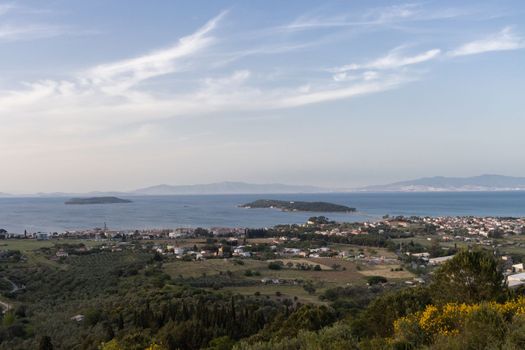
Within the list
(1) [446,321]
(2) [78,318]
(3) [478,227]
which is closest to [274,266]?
(2) [78,318]

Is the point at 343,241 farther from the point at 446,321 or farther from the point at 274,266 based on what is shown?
the point at 446,321

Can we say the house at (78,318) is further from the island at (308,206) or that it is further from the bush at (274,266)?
the island at (308,206)

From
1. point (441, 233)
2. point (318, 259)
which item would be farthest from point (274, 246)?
point (441, 233)

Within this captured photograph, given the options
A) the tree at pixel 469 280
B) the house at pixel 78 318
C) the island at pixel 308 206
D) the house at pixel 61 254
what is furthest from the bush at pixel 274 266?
the island at pixel 308 206

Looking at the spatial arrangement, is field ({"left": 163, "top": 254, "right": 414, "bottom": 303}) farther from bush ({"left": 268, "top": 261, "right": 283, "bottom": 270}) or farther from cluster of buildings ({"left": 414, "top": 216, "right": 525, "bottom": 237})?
cluster of buildings ({"left": 414, "top": 216, "right": 525, "bottom": 237})

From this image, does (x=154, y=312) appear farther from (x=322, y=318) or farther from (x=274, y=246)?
(x=274, y=246)

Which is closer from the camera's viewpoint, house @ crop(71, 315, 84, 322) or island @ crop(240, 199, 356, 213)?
house @ crop(71, 315, 84, 322)

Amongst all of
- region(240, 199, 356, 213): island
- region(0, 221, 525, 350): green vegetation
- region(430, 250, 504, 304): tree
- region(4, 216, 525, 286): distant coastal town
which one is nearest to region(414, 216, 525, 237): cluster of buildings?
region(4, 216, 525, 286): distant coastal town

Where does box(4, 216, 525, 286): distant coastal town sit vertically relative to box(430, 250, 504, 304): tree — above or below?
below
